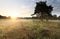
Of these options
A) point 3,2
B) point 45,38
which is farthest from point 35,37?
point 3,2

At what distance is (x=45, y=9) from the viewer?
13.9 m

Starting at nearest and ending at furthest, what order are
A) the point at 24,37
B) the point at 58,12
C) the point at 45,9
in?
the point at 24,37, the point at 58,12, the point at 45,9

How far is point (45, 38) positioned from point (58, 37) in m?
0.52

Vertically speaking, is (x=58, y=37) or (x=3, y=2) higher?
(x=3, y=2)

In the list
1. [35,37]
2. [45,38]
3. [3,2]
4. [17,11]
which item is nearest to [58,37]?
[45,38]

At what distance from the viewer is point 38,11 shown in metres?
13.9

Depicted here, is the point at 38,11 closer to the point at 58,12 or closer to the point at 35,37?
the point at 58,12

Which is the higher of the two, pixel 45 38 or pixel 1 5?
pixel 1 5

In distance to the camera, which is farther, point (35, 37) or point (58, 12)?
point (58, 12)

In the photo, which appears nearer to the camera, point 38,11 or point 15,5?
point 15,5

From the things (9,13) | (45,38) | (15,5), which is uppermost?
(15,5)

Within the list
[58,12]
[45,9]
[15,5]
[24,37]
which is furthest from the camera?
[45,9]

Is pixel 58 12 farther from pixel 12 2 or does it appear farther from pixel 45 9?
pixel 45 9

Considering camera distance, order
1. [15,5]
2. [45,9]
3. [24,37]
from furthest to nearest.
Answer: [45,9]
[15,5]
[24,37]
